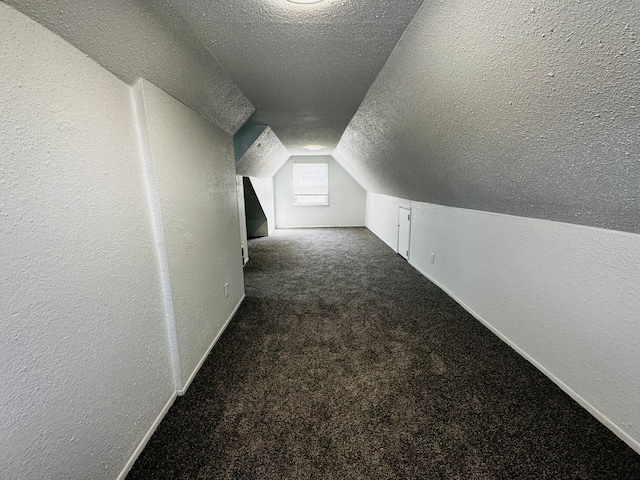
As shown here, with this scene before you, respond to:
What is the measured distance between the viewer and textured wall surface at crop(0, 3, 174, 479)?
736mm

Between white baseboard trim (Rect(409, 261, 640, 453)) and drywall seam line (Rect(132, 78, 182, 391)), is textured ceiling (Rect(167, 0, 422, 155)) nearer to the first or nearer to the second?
drywall seam line (Rect(132, 78, 182, 391))

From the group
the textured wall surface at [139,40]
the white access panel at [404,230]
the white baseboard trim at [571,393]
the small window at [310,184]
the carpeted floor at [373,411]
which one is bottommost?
the carpeted floor at [373,411]

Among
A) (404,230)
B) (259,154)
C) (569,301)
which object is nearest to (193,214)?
(569,301)

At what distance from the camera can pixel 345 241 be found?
570 centimetres

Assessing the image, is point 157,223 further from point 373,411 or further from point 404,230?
point 404,230

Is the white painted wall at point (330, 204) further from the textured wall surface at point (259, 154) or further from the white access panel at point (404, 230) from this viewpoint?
the white access panel at point (404, 230)

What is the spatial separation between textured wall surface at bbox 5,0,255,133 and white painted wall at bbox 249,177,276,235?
3583 millimetres

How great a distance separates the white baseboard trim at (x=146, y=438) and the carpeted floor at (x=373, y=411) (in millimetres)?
26

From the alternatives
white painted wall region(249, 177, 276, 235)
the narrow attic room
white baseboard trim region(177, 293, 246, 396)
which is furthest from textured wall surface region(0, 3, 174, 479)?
white painted wall region(249, 177, 276, 235)

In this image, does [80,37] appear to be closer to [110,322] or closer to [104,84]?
[104,84]

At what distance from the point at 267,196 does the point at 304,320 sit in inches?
173

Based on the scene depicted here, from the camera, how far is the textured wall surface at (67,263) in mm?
736

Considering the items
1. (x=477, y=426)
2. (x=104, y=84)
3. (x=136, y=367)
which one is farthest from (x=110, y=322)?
(x=477, y=426)

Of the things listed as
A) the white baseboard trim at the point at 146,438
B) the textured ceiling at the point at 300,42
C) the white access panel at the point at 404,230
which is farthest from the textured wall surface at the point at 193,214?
the white access panel at the point at 404,230
